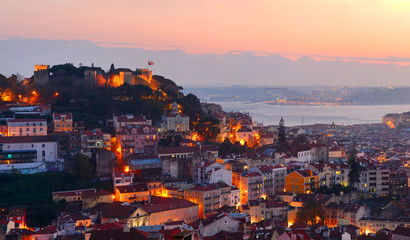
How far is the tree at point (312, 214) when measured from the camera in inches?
889

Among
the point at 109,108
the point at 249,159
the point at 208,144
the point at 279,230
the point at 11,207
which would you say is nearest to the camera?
the point at 279,230

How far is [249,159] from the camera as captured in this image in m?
27.6

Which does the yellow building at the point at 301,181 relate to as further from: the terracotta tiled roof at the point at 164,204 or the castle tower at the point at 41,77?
the castle tower at the point at 41,77

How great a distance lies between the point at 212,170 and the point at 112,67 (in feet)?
55.0

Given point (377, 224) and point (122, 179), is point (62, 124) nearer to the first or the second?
point (122, 179)

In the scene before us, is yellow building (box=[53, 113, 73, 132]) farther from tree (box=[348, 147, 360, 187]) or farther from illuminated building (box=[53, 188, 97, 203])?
tree (box=[348, 147, 360, 187])

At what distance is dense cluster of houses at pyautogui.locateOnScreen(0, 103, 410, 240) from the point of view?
65.4 ft

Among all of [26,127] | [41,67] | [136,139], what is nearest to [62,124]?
[26,127]

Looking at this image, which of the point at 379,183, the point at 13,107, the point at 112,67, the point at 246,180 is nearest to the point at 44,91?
the point at 13,107

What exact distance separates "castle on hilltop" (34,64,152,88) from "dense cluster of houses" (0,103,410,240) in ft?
22.5

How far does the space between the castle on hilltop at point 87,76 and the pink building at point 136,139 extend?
32.4 ft

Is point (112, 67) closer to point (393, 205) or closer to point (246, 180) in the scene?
point (246, 180)

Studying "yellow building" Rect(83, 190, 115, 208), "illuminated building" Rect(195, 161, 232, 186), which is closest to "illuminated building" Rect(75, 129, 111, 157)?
"yellow building" Rect(83, 190, 115, 208)

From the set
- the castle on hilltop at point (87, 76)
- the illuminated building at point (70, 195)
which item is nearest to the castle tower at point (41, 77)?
the castle on hilltop at point (87, 76)
